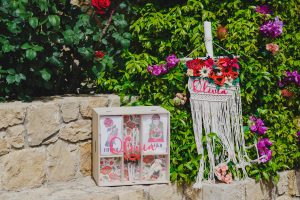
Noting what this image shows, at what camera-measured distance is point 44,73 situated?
4.52 m

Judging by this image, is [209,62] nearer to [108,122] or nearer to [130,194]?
[108,122]

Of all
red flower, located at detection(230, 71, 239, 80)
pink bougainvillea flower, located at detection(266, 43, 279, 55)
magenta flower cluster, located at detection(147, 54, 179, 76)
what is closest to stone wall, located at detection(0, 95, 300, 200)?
magenta flower cluster, located at detection(147, 54, 179, 76)

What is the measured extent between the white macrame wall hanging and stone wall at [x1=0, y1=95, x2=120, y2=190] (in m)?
0.75

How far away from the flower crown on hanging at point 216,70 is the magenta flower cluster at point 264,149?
572 mm

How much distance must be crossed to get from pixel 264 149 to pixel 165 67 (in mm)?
1069

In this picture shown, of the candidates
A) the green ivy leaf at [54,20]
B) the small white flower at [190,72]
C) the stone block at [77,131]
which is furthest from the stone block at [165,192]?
the green ivy leaf at [54,20]

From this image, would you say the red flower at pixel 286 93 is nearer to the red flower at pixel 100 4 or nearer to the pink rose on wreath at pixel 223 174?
the pink rose on wreath at pixel 223 174

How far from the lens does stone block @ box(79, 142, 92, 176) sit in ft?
15.2

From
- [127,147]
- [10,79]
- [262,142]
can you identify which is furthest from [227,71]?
[10,79]

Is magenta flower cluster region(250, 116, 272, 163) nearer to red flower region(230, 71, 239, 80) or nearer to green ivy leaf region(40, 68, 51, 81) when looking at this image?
red flower region(230, 71, 239, 80)

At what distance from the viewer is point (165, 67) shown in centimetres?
484

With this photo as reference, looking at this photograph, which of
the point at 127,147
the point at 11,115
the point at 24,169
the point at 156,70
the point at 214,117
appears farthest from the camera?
the point at 156,70

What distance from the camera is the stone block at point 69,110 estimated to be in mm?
4477

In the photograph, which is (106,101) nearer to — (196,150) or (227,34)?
(196,150)
